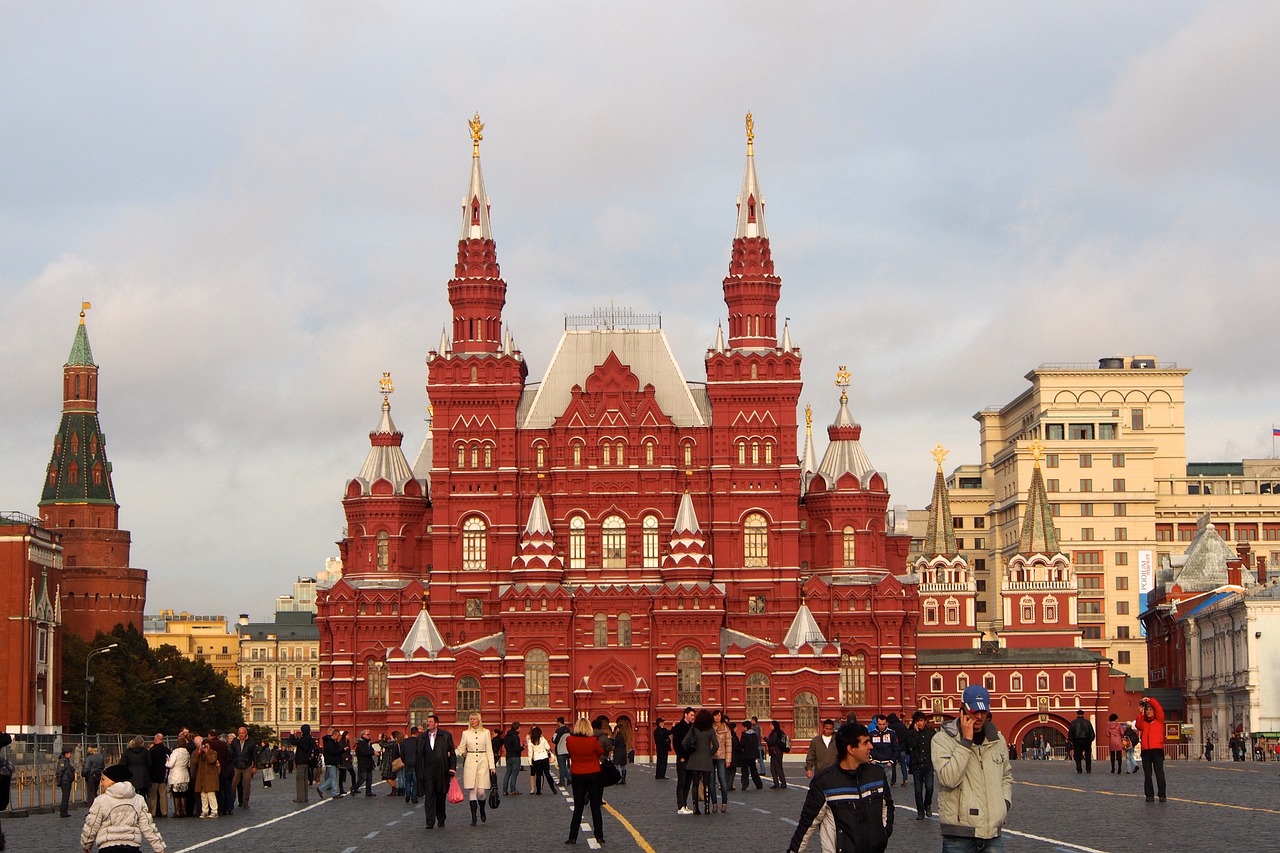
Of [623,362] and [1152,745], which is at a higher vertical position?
[623,362]

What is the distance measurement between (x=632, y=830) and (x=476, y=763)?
402 centimetres

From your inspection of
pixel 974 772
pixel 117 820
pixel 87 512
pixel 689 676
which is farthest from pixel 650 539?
pixel 974 772

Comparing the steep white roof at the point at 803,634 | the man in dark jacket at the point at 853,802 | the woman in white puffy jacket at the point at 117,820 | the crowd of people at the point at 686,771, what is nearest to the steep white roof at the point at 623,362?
the steep white roof at the point at 803,634

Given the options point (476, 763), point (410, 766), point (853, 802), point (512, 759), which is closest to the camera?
point (853, 802)

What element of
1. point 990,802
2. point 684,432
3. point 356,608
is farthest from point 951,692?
point 990,802

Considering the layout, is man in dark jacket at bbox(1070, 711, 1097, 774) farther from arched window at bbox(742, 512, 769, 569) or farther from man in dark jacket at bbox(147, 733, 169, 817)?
arched window at bbox(742, 512, 769, 569)

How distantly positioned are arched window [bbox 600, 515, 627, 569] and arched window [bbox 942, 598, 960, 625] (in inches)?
1417

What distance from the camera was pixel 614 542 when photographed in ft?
352

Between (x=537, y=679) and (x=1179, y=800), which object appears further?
(x=537, y=679)

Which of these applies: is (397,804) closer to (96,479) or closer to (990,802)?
(990,802)

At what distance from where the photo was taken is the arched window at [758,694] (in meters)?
102

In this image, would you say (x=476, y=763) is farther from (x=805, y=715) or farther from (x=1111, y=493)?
(x=1111, y=493)

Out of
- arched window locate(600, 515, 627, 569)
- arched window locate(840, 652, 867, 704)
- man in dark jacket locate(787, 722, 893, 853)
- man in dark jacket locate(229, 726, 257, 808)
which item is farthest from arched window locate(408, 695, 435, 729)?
man in dark jacket locate(787, 722, 893, 853)

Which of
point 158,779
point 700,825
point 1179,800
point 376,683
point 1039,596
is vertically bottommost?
point 1179,800
